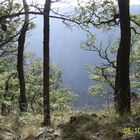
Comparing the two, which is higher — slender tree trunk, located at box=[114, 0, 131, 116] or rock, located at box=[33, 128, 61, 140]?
Result: slender tree trunk, located at box=[114, 0, 131, 116]

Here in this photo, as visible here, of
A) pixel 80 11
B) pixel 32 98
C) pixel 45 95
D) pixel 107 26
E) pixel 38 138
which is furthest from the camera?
pixel 32 98

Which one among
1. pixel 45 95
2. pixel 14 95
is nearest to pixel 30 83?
pixel 14 95

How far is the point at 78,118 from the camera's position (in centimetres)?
1050

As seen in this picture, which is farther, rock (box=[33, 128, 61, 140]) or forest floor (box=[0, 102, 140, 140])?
rock (box=[33, 128, 61, 140])

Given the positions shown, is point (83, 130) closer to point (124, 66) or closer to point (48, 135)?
point (48, 135)

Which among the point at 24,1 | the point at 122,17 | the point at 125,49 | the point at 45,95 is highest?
the point at 24,1

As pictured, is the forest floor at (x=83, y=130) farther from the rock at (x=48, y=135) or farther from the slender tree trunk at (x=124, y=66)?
the slender tree trunk at (x=124, y=66)

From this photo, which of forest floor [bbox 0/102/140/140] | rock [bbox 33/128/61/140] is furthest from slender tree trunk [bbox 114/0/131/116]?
rock [bbox 33/128/61/140]

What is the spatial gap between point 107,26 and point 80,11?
4773 millimetres

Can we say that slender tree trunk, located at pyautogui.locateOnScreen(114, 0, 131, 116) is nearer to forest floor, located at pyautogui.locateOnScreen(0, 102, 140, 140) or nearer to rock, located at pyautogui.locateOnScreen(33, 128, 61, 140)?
forest floor, located at pyautogui.locateOnScreen(0, 102, 140, 140)

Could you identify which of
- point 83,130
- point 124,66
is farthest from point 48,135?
point 124,66

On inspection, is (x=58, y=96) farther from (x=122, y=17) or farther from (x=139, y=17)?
(x=122, y=17)

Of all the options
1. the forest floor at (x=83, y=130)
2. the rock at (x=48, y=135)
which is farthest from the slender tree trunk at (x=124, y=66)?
the rock at (x=48, y=135)

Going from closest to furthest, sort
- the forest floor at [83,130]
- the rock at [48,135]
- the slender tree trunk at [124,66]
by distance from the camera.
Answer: the forest floor at [83,130], the rock at [48,135], the slender tree trunk at [124,66]
